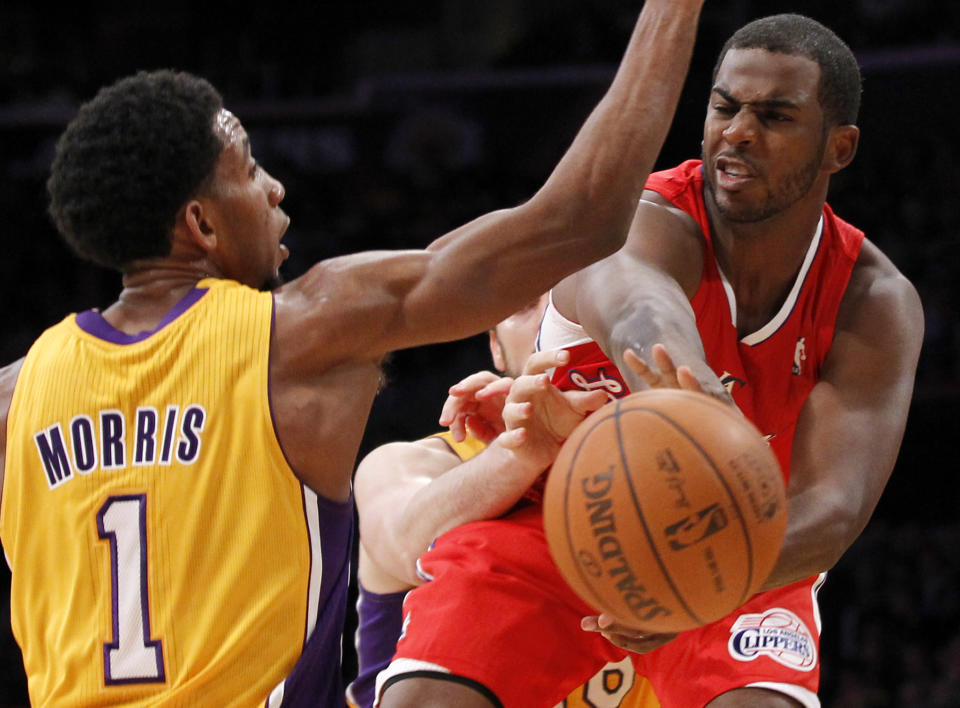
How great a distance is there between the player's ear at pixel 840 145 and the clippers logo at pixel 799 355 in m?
0.47

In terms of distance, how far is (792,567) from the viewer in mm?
2828

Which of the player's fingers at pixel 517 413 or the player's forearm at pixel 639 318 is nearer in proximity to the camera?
the player's forearm at pixel 639 318

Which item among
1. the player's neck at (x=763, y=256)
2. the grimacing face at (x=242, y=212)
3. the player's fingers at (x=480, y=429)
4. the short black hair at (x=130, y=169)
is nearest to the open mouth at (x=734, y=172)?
the player's neck at (x=763, y=256)

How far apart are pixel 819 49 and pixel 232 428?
73.6 inches

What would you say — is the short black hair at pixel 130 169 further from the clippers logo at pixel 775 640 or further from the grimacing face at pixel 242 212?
the clippers logo at pixel 775 640

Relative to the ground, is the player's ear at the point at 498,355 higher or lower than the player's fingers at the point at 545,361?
lower

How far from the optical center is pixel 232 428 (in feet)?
7.68

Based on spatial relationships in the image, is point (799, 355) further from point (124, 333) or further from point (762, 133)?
point (124, 333)

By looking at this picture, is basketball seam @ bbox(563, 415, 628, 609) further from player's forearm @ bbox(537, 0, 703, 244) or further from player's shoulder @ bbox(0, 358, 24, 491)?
player's shoulder @ bbox(0, 358, 24, 491)

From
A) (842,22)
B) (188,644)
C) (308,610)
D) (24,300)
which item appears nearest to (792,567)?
(308,610)

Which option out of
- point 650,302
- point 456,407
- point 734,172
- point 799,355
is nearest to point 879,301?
point 799,355

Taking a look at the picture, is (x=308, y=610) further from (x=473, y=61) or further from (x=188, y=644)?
(x=473, y=61)

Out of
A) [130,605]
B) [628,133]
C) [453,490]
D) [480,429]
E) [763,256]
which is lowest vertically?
[453,490]

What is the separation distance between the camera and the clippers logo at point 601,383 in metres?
3.29
